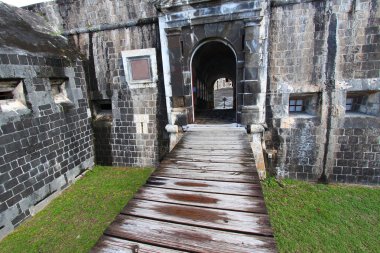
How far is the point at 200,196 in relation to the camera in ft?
7.57

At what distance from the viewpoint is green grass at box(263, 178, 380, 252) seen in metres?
3.49

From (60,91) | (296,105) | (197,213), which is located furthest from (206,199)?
(60,91)

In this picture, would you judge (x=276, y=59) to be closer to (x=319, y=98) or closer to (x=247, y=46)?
(x=247, y=46)

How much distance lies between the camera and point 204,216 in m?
1.96

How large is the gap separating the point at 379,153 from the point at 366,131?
0.70 metres

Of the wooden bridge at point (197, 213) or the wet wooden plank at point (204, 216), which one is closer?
the wooden bridge at point (197, 213)

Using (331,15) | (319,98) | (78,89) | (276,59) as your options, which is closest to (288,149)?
(319,98)

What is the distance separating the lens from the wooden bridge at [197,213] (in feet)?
5.34

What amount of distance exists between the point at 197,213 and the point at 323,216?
366cm

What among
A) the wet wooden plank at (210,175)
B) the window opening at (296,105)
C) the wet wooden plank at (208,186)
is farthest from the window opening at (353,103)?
the wet wooden plank at (208,186)

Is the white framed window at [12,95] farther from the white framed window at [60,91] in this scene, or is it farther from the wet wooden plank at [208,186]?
the wet wooden plank at [208,186]

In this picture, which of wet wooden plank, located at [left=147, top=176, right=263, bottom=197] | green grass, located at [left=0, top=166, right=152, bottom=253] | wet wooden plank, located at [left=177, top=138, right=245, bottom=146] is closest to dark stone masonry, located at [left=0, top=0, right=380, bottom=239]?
green grass, located at [left=0, top=166, right=152, bottom=253]

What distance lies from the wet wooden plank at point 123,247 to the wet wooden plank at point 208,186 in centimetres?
92

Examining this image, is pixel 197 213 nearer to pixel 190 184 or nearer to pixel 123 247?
pixel 190 184
